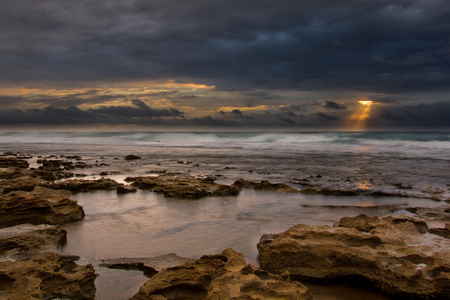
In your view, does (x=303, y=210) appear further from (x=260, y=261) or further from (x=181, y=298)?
(x=181, y=298)

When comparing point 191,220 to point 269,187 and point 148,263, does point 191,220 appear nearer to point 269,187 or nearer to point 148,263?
point 148,263

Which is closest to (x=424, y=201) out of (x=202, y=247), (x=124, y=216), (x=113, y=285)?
(x=202, y=247)

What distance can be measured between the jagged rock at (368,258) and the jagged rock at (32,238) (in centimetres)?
317

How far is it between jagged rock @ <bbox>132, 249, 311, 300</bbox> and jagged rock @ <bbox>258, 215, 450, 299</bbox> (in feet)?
2.64

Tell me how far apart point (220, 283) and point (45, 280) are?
6.12 feet

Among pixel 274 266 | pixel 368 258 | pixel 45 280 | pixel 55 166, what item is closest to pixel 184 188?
pixel 274 266

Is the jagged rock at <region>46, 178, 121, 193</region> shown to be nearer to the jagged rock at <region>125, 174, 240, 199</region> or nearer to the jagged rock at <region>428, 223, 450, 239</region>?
the jagged rock at <region>125, 174, 240, 199</region>

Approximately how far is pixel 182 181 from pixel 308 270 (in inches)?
253

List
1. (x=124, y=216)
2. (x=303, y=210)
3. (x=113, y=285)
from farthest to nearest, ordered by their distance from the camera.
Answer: (x=303, y=210), (x=124, y=216), (x=113, y=285)

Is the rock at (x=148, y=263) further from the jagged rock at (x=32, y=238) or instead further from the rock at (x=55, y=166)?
the rock at (x=55, y=166)

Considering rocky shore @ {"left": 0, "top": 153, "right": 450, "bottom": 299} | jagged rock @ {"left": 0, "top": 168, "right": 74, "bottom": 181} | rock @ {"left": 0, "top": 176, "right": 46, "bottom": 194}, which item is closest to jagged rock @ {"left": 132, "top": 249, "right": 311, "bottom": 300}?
rocky shore @ {"left": 0, "top": 153, "right": 450, "bottom": 299}

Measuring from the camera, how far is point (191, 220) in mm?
6801

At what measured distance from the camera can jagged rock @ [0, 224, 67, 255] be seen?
464 cm

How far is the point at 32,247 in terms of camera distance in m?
4.73
